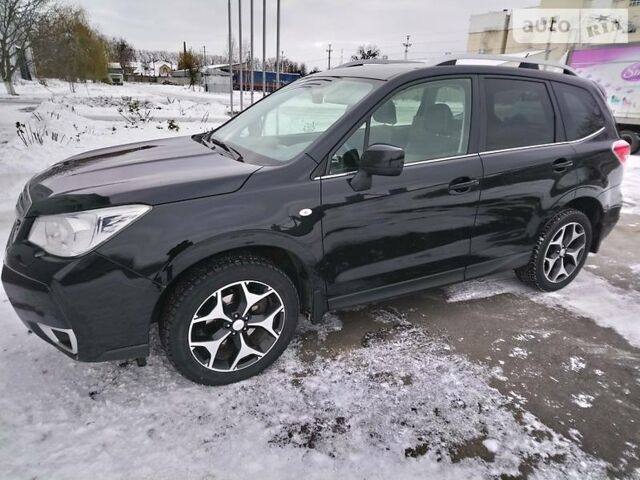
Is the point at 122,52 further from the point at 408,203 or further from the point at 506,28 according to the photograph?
the point at 408,203

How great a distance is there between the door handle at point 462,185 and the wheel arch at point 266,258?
107cm

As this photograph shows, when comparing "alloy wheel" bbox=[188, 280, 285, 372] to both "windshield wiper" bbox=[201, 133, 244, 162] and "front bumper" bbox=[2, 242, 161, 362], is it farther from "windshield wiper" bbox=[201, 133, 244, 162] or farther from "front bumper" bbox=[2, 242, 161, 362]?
"windshield wiper" bbox=[201, 133, 244, 162]

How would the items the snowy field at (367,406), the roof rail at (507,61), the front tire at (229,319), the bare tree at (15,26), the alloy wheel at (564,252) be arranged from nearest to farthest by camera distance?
the snowy field at (367,406), the front tire at (229,319), the roof rail at (507,61), the alloy wheel at (564,252), the bare tree at (15,26)

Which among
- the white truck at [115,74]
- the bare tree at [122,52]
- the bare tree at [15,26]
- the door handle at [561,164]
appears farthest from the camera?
the bare tree at [122,52]

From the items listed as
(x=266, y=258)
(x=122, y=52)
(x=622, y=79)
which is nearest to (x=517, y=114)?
(x=266, y=258)

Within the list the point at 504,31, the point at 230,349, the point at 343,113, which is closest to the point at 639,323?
the point at 343,113

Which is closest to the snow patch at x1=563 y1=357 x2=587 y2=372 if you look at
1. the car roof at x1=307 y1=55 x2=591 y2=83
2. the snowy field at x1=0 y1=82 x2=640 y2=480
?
the snowy field at x1=0 y1=82 x2=640 y2=480

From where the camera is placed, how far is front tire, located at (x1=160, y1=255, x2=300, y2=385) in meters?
2.29

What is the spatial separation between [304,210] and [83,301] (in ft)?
3.93

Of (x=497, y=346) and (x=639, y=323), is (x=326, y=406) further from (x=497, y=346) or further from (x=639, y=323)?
(x=639, y=323)

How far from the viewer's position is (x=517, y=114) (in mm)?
3244

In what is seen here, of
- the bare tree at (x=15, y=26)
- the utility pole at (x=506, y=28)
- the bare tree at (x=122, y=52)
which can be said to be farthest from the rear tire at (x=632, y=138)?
the bare tree at (x=122, y=52)

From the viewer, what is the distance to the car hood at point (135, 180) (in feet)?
7.09

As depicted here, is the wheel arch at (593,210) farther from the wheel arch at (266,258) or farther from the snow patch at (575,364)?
the wheel arch at (266,258)
